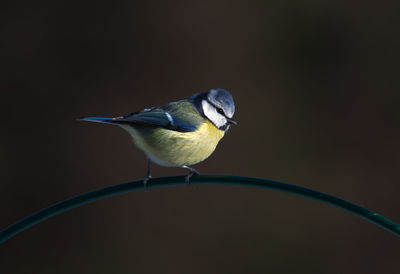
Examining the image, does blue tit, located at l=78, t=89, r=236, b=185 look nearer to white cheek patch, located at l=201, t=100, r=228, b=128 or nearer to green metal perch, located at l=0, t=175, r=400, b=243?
white cheek patch, located at l=201, t=100, r=228, b=128

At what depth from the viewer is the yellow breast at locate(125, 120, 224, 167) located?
105 centimetres

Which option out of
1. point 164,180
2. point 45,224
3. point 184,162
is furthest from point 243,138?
point 164,180

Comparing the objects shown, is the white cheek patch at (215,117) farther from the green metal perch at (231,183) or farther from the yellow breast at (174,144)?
the green metal perch at (231,183)

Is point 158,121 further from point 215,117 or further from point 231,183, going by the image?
point 231,183

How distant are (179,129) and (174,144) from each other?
4 cm

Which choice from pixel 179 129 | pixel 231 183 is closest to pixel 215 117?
pixel 179 129

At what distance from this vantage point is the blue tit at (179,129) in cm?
105

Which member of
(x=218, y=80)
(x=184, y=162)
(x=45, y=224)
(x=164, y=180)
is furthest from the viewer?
(x=218, y=80)

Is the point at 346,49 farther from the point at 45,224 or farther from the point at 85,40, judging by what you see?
the point at 45,224

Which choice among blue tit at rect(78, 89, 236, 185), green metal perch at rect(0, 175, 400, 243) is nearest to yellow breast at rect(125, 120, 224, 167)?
blue tit at rect(78, 89, 236, 185)

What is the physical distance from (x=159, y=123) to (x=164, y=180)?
211 millimetres

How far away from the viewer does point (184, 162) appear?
106 cm

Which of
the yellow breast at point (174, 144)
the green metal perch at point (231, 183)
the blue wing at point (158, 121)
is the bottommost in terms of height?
the green metal perch at point (231, 183)

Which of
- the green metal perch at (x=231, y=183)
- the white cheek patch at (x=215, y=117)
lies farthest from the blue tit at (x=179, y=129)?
the green metal perch at (x=231, y=183)
